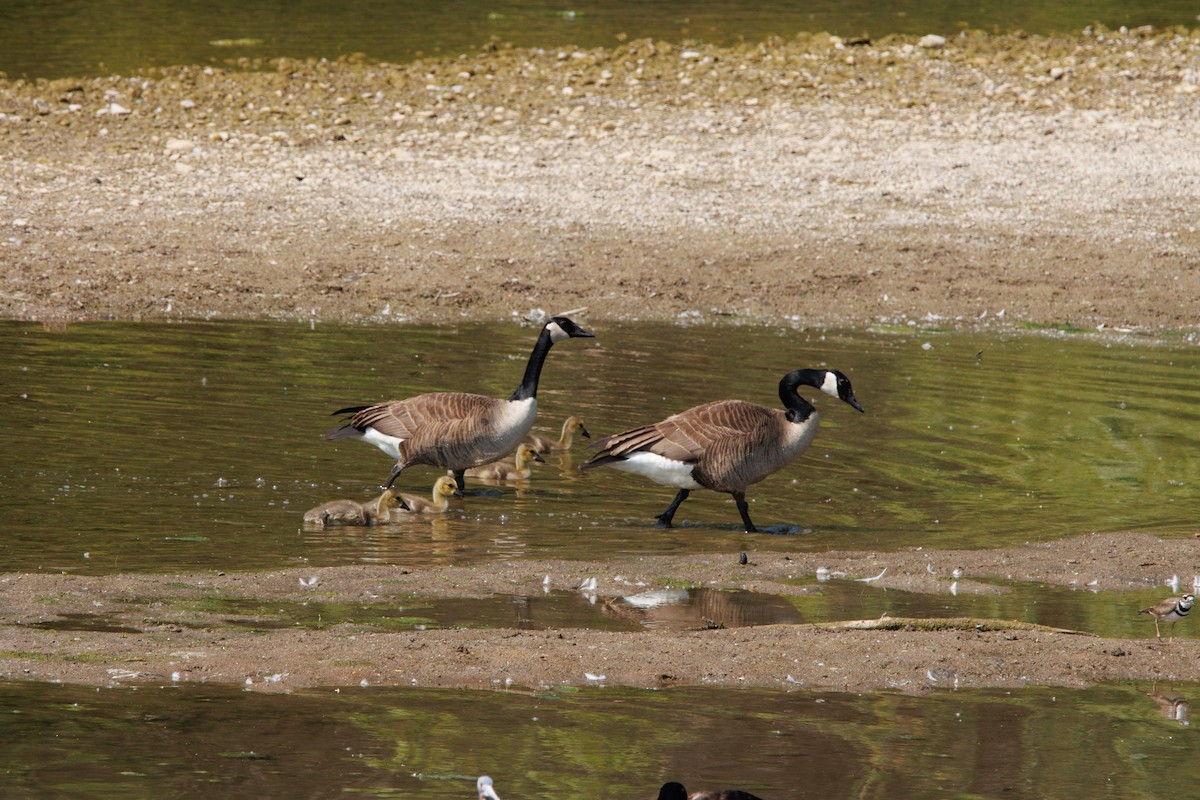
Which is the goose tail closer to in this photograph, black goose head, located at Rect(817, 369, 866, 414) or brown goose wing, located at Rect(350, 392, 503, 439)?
brown goose wing, located at Rect(350, 392, 503, 439)

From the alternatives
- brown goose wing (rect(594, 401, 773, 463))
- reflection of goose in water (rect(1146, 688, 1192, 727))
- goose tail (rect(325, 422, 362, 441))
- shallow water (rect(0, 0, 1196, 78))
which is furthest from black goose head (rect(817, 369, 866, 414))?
shallow water (rect(0, 0, 1196, 78))

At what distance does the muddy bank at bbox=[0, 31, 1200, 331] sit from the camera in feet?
62.5

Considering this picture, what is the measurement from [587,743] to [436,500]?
18.0ft

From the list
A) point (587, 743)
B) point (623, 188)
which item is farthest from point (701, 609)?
point (623, 188)

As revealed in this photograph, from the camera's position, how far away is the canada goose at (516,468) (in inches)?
528

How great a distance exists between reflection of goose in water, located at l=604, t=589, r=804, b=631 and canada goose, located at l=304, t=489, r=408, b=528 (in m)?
2.56

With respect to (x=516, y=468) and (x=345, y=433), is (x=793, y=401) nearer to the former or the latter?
(x=516, y=468)

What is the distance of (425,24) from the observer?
1163 inches

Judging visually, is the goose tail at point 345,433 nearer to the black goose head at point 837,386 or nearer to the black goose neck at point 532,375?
the black goose neck at point 532,375

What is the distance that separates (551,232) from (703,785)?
1472 cm

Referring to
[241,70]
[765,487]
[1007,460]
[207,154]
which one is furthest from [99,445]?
[241,70]

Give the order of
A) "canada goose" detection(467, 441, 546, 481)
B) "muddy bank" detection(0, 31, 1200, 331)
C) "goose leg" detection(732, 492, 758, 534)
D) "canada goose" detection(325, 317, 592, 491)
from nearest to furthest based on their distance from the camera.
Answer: "goose leg" detection(732, 492, 758, 534)
"canada goose" detection(325, 317, 592, 491)
"canada goose" detection(467, 441, 546, 481)
"muddy bank" detection(0, 31, 1200, 331)

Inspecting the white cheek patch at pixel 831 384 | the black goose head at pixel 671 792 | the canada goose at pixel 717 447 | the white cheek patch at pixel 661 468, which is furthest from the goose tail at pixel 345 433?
Answer: the black goose head at pixel 671 792

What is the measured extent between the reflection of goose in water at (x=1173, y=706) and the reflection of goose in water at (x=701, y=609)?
1.82 m
